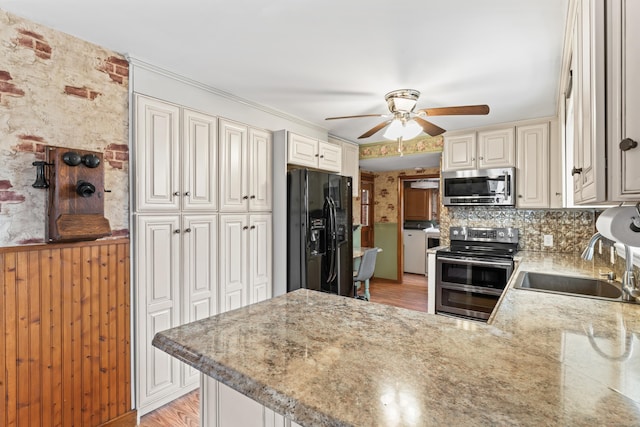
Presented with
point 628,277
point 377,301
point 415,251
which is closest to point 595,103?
point 628,277

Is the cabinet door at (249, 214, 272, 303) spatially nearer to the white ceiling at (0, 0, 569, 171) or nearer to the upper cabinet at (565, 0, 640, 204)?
the white ceiling at (0, 0, 569, 171)

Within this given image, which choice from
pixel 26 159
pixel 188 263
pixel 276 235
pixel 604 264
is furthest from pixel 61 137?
pixel 604 264

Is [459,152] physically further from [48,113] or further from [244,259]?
[48,113]

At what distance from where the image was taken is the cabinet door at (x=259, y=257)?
2.90 m

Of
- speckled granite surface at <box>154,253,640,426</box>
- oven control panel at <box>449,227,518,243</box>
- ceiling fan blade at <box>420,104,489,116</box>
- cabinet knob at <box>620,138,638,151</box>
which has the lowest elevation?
speckled granite surface at <box>154,253,640,426</box>

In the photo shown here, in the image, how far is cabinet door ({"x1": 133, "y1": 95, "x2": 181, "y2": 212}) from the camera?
2121mm

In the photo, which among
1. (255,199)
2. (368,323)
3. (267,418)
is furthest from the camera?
(255,199)

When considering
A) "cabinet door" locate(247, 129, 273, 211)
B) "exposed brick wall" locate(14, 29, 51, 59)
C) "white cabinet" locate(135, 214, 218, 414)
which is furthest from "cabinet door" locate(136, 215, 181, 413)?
"exposed brick wall" locate(14, 29, 51, 59)

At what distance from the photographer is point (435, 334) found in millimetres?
1004

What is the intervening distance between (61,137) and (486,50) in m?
2.54

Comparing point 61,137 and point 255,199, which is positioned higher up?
point 61,137

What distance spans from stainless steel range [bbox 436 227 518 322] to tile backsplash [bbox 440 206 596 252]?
0.42 ft

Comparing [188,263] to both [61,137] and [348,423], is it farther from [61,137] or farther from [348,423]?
[348,423]

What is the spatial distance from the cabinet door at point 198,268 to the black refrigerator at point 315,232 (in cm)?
73
